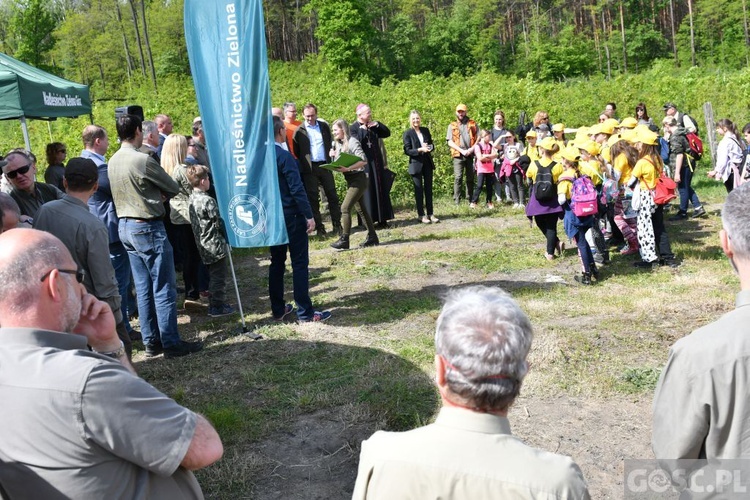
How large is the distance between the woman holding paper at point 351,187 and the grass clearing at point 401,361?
0.73 m

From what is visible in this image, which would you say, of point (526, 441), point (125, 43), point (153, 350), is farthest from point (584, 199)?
point (125, 43)

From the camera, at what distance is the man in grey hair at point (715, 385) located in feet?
6.53

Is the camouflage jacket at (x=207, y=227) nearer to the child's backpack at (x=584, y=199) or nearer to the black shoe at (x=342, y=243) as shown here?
the black shoe at (x=342, y=243)

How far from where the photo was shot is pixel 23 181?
565 centimetres

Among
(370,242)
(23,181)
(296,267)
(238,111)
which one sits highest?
(238,111)

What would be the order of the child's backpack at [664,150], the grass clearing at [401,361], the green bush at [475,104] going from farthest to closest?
the green bush at [475,104] < the child's backpack at [664,150] < the grass clearing at [401,361]

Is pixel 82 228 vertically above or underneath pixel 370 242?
above

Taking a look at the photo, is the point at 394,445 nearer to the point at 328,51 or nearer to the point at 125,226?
the point at 125,226

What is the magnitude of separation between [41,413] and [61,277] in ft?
1.35

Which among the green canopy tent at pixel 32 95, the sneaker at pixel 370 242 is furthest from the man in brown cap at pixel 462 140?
the green canopy tent at pixel 32 95

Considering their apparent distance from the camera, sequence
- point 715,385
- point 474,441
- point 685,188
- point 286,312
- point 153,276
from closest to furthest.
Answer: point 474,441 → point 715,385 → point 153,276 → point 286,312 → point 685,188

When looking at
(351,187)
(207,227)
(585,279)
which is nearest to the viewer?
(207,227)

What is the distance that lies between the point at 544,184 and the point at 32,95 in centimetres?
638

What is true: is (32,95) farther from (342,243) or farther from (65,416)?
(65,416)
